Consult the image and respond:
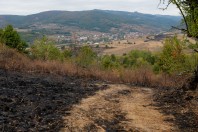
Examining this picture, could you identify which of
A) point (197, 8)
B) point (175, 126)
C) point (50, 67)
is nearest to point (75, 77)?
point (50, 67)

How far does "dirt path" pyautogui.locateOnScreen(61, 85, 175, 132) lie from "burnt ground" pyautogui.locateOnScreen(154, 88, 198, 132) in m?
0.38

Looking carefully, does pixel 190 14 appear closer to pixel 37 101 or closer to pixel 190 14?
pixel 190 14

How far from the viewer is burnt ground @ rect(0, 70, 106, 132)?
34.7 ft

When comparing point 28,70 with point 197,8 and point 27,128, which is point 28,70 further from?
point 27,128

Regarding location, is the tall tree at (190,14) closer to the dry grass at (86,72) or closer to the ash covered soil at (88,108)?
the ash covered soil at (88,108)

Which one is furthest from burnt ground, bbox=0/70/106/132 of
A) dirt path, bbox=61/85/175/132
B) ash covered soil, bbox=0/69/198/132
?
dirt path, bbox=61/85/175/132

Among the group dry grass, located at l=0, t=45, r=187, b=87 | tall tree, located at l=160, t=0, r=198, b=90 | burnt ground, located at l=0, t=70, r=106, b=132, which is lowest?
dry grass, located at l=0, t=45, r=187, b=87

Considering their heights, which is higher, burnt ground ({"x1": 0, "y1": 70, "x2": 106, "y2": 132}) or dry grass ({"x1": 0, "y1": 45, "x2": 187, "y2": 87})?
burnt ground ({"x1": 0, "y1": 70, "x2": 106, "y2": 132})

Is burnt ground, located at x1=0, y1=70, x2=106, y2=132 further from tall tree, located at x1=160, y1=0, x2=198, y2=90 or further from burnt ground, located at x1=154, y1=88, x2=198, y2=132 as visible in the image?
tall tree, located at x1=160, y1=0, x2=198, y2=90

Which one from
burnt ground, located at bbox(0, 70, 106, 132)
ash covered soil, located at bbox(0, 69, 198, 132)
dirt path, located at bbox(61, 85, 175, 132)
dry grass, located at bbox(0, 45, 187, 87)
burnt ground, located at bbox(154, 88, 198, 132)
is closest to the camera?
burnt ground, located at bbox(0, 70, 106, 132)

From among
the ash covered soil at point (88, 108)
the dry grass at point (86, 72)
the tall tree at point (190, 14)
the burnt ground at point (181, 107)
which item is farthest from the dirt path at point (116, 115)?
the dry grass at point (86, 72)

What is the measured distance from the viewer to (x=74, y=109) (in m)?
13.3

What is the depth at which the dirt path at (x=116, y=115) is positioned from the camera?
36.8 ft

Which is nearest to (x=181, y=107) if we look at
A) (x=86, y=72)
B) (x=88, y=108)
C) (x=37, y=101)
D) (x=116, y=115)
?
(x=116, y=115)
